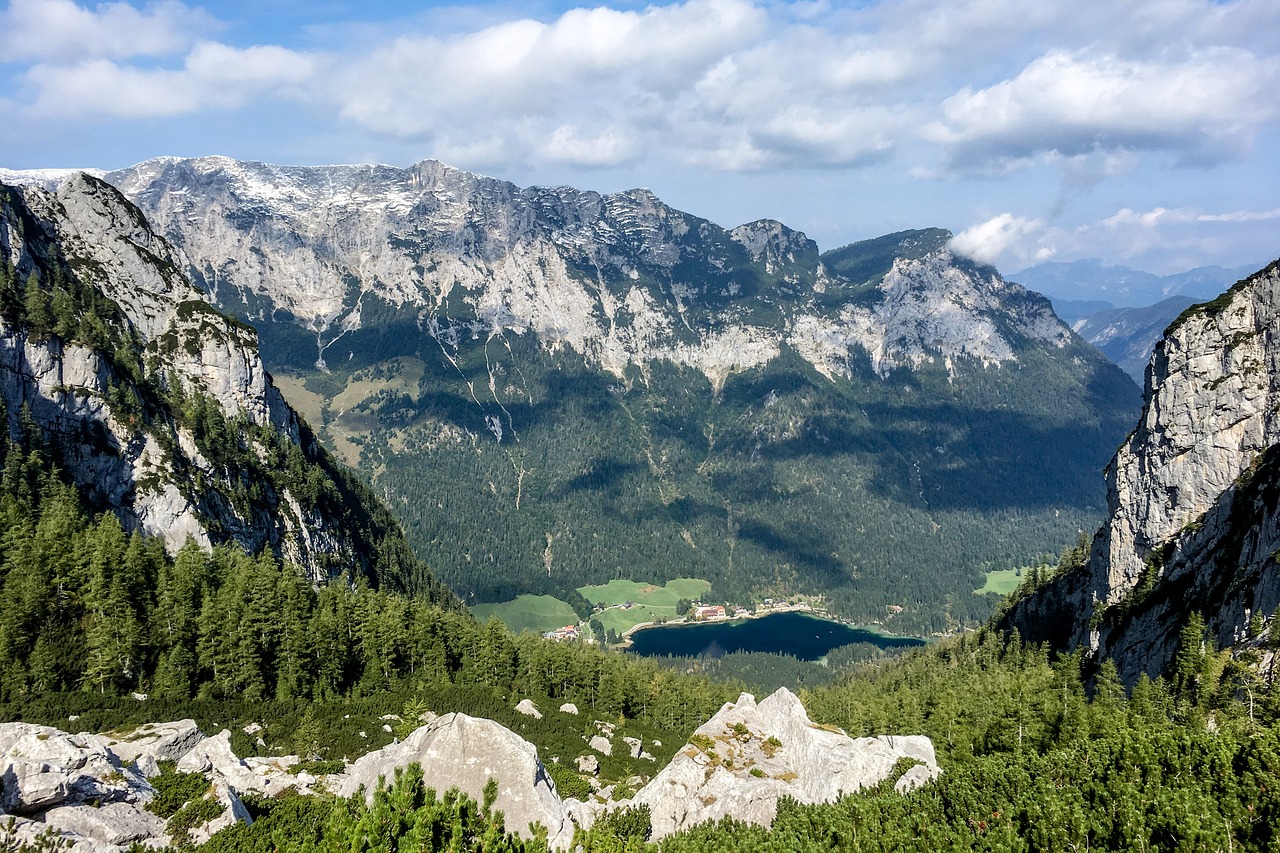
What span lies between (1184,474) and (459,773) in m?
140

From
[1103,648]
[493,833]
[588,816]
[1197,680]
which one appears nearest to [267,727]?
[588,816]

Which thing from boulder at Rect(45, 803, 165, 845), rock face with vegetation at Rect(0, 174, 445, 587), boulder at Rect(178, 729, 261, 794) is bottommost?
boulder at Rect(178, 729, 261, 794)

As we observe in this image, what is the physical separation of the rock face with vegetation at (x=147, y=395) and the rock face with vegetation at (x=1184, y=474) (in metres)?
155

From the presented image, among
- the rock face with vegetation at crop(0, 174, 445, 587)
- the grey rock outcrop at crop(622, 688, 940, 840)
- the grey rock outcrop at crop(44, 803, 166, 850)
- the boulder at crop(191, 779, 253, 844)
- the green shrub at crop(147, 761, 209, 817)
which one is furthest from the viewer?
the rock face with vegetation at crop(0, 174, 445, 587)

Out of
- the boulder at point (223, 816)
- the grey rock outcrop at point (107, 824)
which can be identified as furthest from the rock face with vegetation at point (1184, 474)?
the grey rock outcrop at point (107, 824)

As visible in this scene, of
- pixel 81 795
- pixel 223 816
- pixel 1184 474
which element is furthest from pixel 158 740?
pixel 1184 474

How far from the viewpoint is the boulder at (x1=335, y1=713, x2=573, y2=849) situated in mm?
41750

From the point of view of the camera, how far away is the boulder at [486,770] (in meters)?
41.8

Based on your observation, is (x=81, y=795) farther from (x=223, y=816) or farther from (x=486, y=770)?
(x=486, y=770)

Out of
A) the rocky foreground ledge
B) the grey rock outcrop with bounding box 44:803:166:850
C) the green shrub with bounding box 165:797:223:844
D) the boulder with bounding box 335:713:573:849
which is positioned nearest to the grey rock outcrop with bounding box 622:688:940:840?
the rocky foreground ledge

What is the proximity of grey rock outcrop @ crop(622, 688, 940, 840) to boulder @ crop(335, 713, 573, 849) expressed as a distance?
10959 mm

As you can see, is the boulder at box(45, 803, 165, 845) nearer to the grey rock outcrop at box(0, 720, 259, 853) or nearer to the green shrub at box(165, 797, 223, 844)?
the grey rock outcrop at box(0, 720, 259, 853)

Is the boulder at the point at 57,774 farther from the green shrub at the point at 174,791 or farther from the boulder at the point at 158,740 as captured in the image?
the boulder at the point at 158,740

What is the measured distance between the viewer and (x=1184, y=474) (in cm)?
12900
